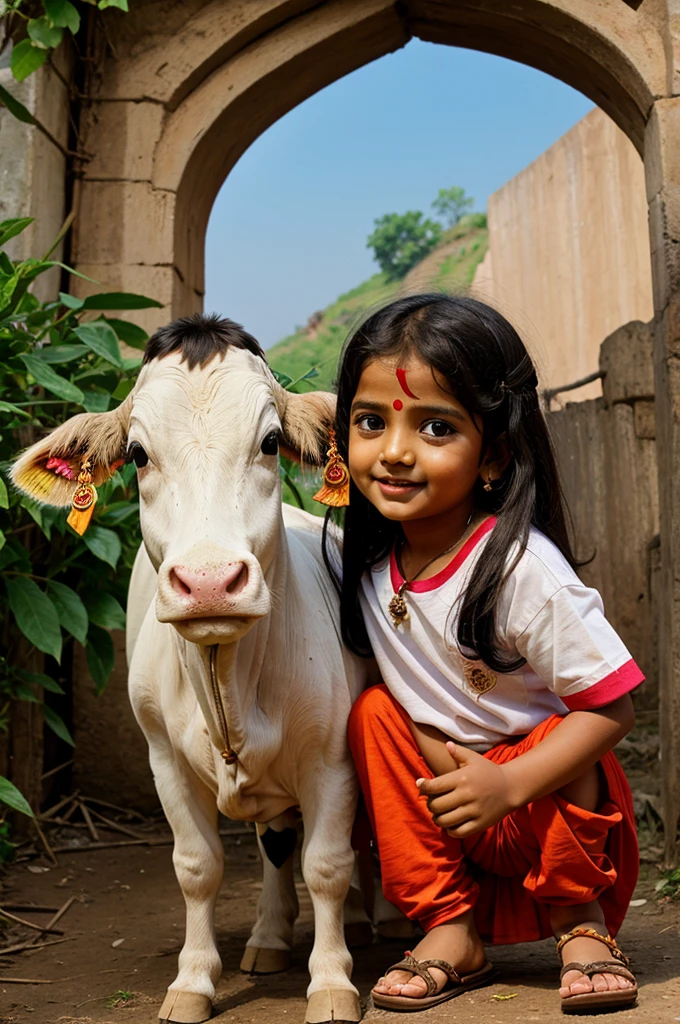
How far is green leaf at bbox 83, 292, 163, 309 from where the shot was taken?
13.6 feet

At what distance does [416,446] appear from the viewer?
2451mm

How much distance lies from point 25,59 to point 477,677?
10.1 feet

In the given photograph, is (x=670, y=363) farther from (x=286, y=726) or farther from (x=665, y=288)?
(x=286, y=726)

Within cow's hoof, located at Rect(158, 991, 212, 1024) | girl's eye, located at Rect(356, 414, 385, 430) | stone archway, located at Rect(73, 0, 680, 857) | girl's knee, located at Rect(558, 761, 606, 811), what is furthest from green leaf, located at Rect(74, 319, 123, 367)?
girl's knee, located at Rect(558, 761, 606, 811)

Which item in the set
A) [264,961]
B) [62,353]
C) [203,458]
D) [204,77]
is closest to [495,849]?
[264,961]

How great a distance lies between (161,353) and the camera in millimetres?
2506

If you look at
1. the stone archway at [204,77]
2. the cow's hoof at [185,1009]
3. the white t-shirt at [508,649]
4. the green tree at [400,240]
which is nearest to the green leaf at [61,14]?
the stone archway at [204,77]

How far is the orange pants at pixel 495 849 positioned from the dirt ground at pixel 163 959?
0.17m

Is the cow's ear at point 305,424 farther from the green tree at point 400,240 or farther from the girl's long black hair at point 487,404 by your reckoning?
the green tree at point 400,240

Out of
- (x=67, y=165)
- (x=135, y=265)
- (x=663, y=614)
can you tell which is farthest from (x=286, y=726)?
(x=67, y=165)

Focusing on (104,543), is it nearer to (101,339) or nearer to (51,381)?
(51,381)

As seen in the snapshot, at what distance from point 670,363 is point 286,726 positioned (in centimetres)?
215

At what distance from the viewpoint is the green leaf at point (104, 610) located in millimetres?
3932

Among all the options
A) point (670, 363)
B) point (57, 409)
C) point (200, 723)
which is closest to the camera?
point (200, 723)
